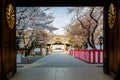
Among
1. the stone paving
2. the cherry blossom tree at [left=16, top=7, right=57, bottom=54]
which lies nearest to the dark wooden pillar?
the stone paving

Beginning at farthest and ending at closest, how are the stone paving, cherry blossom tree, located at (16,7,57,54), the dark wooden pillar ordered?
cherry blossom tree, located at (16,7,57,54), the stone paving, the dark wooden pillar

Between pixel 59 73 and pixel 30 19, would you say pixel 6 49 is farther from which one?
pixel 30 19

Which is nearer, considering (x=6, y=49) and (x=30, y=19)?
(x=6, y=49)

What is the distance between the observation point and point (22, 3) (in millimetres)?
18828

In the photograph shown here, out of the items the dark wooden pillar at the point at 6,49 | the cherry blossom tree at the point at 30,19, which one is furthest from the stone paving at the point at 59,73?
the cherry blossom tree at the point at 30,19

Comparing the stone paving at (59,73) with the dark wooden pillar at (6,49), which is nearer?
the dark wooden pillar at (6,49)

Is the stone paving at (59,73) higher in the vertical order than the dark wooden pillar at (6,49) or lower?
lower

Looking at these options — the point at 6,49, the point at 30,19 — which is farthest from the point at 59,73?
the point at 30,19

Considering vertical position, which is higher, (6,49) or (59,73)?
(6,49)

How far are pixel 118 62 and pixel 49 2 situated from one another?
6.30 m

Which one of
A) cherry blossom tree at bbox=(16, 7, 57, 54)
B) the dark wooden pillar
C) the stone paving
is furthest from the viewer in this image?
cherry blossom tree at bbox=(16, 7, 57, 54)

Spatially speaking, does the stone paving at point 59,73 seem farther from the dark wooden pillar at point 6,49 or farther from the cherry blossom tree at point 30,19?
the cherry blossom tree at point 30,19

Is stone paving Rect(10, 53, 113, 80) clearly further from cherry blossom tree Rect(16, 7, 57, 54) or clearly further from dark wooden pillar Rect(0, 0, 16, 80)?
cherry blossom tree Rect(16, 7, 57, 54)

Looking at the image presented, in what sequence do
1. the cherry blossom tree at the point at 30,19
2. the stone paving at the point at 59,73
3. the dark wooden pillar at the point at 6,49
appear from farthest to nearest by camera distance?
the cherry blossom tree at the point at 30,19 < the stone paving at the point at 59,73 < the dark wooden pillar at the point at 6,49
